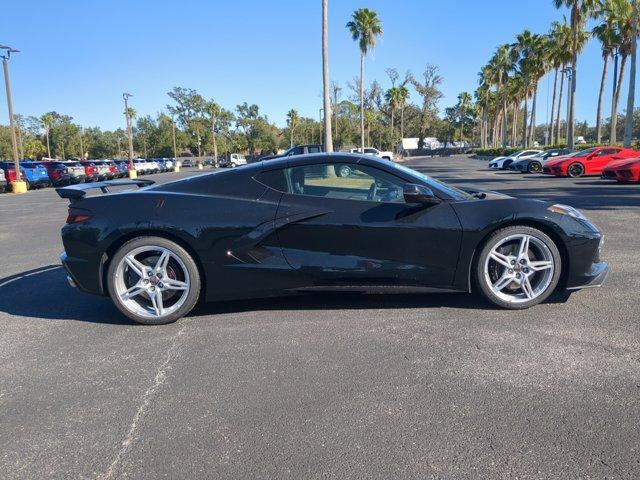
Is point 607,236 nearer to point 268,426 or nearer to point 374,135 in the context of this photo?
point 268,426

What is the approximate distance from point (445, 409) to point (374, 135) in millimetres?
92646

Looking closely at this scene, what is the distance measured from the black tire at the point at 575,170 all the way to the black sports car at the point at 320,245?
19855 mm

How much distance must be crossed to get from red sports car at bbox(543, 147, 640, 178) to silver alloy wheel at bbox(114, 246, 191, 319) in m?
21.7

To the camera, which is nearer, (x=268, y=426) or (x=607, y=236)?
(x=268, y=426)

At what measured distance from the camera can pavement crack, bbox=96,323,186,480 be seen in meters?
2.24

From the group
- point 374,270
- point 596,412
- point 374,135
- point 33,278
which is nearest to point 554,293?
point 374,270

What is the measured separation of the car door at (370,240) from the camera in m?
3.94

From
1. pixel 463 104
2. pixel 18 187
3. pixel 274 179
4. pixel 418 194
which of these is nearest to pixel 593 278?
pixel 418 194

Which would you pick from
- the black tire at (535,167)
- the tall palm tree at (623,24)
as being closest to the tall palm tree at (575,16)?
the tall palm tree at (623,24)

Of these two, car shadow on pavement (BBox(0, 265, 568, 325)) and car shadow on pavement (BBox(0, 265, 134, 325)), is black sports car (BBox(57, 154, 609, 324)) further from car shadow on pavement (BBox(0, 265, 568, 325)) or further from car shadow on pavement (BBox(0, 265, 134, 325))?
car shadow on pavement (BBox(0, 265, 134, 325))

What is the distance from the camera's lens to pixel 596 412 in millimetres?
2521

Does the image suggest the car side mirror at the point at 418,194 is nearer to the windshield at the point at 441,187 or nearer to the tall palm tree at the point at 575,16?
the windshield at the point at 441,187

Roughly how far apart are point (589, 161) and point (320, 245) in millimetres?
21336

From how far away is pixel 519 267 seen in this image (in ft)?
13.2
